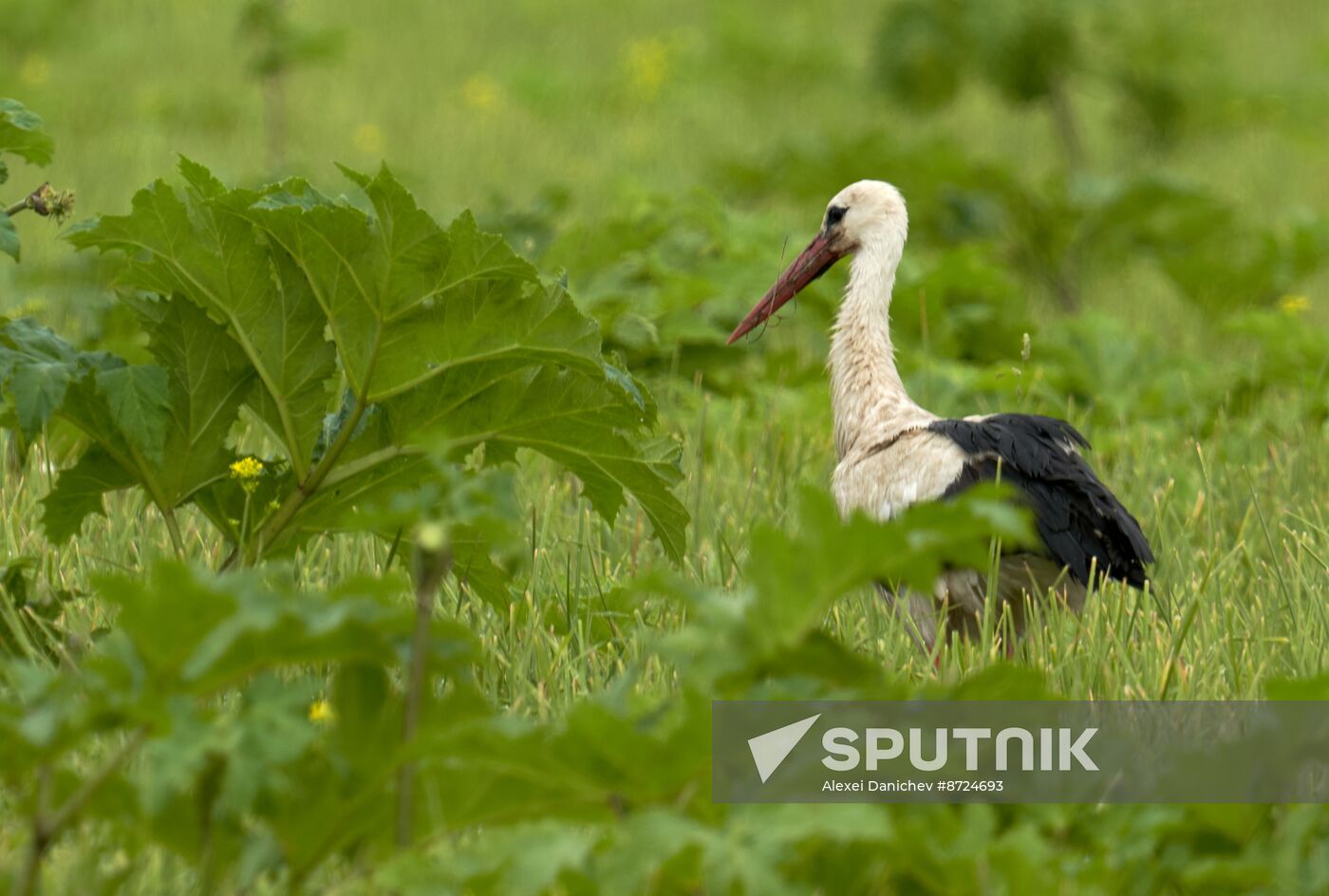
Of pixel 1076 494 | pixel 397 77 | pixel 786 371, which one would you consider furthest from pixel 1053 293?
pixel 397 77

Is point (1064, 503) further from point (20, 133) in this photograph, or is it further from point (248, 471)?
point (20, 133)

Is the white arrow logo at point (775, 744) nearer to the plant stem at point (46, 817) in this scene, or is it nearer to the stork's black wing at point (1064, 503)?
the plant stem at point (46, 817)

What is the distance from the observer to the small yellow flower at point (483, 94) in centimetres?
1075

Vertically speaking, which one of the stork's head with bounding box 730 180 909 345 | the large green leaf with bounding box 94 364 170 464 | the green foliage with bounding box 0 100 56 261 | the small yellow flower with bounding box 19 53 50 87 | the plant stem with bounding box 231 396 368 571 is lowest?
the plant stem with bounding box 231 396 368 571

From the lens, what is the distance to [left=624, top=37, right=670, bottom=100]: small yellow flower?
439 inches

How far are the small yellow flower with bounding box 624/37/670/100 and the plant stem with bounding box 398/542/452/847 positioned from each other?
31.2 feet

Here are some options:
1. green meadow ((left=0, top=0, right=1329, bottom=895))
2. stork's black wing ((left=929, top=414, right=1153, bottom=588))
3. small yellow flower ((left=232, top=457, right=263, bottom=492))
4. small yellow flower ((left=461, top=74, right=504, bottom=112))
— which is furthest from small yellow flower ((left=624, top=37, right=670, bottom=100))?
small yellow flower ((left=232, top=457, right=263, bottom=492))

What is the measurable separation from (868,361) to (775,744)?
199 cm

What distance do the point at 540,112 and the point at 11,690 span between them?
8.77 metres

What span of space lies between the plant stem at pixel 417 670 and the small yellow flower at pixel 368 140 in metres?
8.00

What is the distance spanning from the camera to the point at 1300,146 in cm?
985

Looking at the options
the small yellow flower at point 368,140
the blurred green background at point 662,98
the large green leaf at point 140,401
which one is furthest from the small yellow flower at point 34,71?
the large green leaf at point 140,401

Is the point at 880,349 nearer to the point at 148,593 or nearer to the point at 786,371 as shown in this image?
the point at 786,371

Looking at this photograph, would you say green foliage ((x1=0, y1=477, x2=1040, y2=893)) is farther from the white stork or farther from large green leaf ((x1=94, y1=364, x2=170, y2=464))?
the white stork
